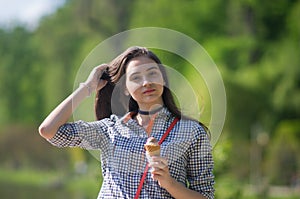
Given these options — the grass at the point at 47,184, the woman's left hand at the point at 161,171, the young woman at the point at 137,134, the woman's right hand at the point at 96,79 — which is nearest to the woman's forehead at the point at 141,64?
the young woman at the point at 137,134

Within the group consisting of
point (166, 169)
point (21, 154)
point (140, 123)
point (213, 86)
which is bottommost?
point (166, 169)

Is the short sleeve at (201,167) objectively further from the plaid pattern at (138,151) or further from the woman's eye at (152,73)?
the woman's eye at (152,73)

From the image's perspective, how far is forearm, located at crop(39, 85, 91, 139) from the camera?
99.9 inches

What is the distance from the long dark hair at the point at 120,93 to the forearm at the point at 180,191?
27cm

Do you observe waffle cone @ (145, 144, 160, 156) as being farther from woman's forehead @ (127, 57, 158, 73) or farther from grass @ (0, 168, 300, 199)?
grass @ (0, 168, 300, 199)

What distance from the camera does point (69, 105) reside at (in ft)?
8.50

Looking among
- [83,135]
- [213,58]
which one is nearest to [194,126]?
[83,135]

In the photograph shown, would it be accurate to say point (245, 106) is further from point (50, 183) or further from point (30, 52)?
point (30, 52)

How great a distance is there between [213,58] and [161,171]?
78.0 ft

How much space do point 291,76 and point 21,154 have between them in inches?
733

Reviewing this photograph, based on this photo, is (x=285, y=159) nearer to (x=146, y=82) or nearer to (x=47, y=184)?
(x=47, y=184)

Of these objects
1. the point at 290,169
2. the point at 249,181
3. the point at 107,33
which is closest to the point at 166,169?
the point at 290,169

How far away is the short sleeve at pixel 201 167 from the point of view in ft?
8.26

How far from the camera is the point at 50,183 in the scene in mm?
31078
